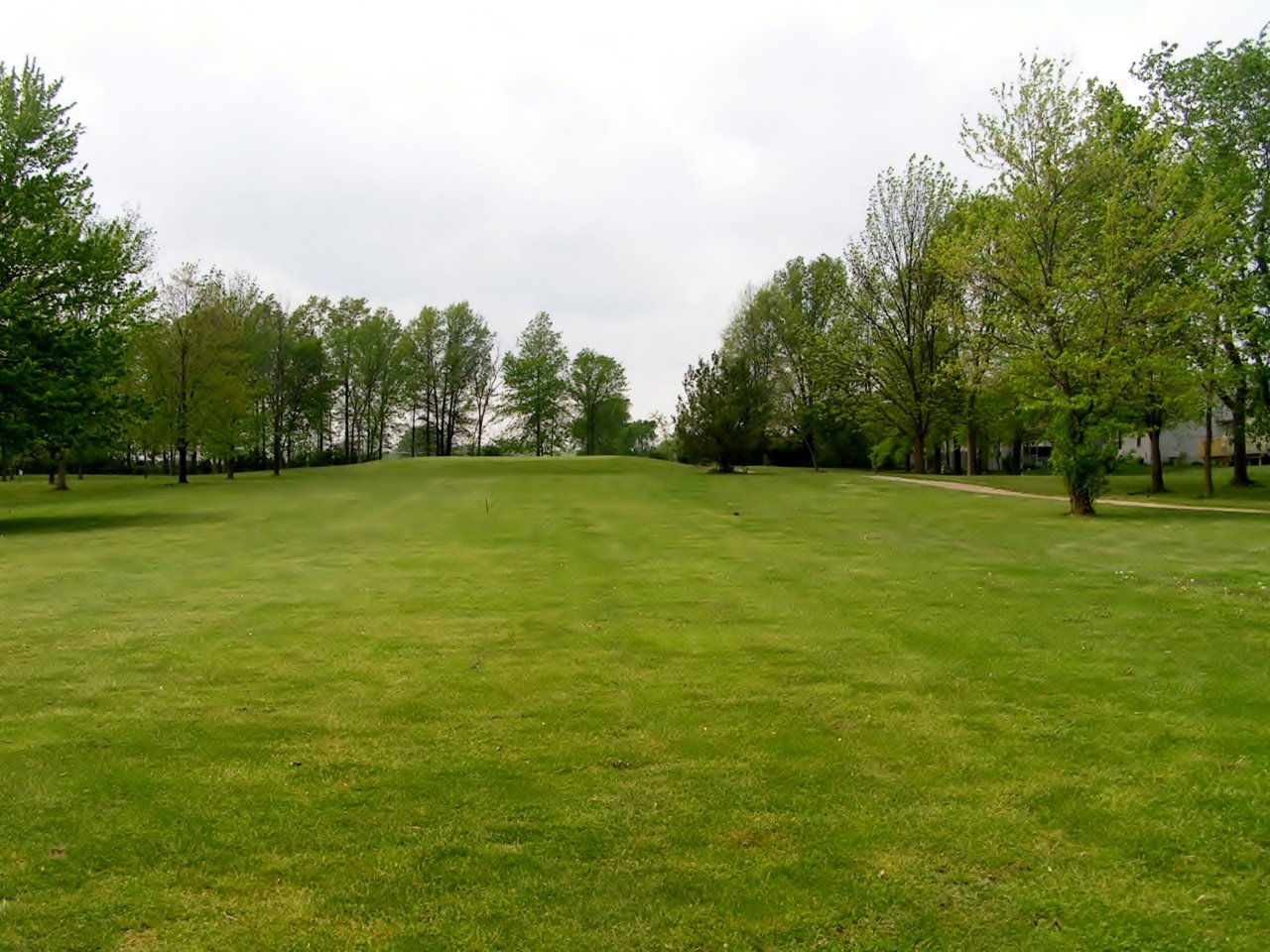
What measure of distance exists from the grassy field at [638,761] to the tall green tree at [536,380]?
228 feet

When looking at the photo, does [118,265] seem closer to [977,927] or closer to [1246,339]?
[977,927]

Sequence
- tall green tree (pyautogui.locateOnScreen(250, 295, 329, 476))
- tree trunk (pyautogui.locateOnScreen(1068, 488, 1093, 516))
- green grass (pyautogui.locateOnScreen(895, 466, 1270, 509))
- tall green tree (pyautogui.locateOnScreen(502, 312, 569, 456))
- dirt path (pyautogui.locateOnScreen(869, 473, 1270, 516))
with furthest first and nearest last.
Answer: tall green tree (pyautogui.locateOnScreen(502, 312, 569, 456)) → tall green tree (pyautogui.locateOnScreen(250, 295, 329, 476)) → green grass (pyautogui.locateOnScreen(895, 466, 1270, 509)) → dirt path (pyautogui.locateOnScreen(869, 473, 1270, 516)) → tree trunk (pyautogui.locateOnScreen(1068, 488, 1093, 516))

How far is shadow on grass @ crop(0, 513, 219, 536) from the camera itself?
68.0 feet

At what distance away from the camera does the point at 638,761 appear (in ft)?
17.3

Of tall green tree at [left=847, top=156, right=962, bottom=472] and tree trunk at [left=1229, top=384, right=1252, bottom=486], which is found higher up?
tall green tree at [left=847, top=156, right=962, bottom=472]

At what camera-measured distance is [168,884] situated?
386cm

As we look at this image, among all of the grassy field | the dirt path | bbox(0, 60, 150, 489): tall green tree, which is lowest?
the grassy field

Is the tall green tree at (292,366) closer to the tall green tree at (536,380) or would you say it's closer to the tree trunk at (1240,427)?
the tall green tree at (536,380)

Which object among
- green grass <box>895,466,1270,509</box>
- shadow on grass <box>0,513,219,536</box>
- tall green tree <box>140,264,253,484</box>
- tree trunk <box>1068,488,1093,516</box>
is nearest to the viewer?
shadow on grass <box>0,513,219,536</box>

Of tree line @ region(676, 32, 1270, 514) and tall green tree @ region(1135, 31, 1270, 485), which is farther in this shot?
tall green tree @ region(1135, 31, 1270, 485)

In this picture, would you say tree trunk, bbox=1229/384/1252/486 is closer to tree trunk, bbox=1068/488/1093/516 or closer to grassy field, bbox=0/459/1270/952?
tree trunk, bbox=1068/488/1093/516

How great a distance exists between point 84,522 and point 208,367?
847 inches

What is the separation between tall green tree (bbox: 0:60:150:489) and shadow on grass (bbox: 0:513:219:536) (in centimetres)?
215

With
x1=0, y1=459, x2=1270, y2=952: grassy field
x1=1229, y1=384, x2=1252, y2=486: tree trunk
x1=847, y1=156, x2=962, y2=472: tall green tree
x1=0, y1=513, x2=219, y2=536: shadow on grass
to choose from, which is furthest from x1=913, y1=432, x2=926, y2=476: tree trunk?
x1=0, y1=513, x2=219, y2=536: shadow on grass
